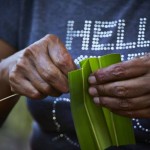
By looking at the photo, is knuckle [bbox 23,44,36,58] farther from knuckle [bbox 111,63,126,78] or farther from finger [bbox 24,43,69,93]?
knuckle [bbox 111,63,126,78]

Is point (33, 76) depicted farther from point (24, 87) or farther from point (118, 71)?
point (118, 71)

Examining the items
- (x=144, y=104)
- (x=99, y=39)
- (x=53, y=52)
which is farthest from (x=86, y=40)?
(x=144, y=104)

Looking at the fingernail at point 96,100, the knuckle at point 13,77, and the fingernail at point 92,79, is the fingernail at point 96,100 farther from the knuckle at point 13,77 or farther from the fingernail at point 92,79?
the knuckle at point 13,77

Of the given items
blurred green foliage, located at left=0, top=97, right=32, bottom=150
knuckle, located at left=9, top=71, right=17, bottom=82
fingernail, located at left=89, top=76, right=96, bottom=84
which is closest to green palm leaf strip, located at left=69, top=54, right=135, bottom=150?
fingernail, located at left=89, top=76, right=96, bottom=84

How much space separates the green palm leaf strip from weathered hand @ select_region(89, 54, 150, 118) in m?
0.04

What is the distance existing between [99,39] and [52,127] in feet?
0.79

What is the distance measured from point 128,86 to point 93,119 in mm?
137

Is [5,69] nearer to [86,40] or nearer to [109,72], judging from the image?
[86,40]

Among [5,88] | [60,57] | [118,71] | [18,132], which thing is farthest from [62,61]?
[18,132]

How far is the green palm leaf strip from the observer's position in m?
0.77

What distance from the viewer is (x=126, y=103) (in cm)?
72

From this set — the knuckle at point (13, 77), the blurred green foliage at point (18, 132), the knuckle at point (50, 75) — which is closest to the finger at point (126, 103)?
the knuckle at point (50, 75)

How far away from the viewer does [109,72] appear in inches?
27.9

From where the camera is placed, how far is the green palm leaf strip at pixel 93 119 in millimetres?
771
